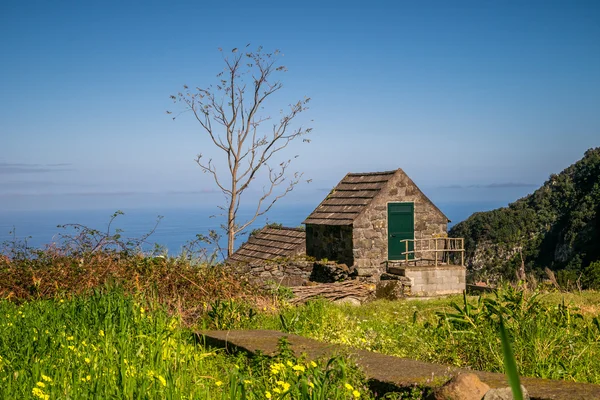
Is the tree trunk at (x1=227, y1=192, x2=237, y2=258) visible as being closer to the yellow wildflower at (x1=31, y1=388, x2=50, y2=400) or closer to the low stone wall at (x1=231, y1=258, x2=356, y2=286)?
the low stone wall at (x1=231, y1=258, x2=356, y2=286)

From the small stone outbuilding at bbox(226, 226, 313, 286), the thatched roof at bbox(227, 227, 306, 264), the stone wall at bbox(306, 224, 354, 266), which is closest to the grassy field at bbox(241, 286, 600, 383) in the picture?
the small stone outbuilding at bbox(226, 226, 313, 286)

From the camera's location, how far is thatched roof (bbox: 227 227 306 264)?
25.1 m

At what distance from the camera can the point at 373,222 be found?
2305cm

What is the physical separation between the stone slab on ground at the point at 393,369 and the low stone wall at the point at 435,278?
14.5 metres

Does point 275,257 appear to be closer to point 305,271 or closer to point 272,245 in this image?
point 272,245

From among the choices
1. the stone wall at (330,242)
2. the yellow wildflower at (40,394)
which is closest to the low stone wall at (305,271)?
the stone wall at (330,242)

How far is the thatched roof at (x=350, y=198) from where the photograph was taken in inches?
915

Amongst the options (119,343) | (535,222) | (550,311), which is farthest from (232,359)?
(535,222)

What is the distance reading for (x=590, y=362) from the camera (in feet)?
21.1

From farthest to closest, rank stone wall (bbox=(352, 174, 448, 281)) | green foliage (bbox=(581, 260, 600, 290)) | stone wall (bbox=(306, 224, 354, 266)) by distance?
stone wall (bbox=(306, 224, 354, 266)), stone wall (bbox=(352, 174, 448, 281)), green foliage (bbox=(581, 260, 600, 290))

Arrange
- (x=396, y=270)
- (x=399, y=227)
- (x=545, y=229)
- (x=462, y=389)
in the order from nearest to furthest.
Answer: (x=462, y=389), (x=396, y=270), (x=399, y=227), (x=545, y=229)

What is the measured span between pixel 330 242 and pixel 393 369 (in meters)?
18.1

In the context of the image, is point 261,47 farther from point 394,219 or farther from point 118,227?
point 118,227

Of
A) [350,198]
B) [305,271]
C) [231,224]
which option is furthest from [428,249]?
[231,224]
